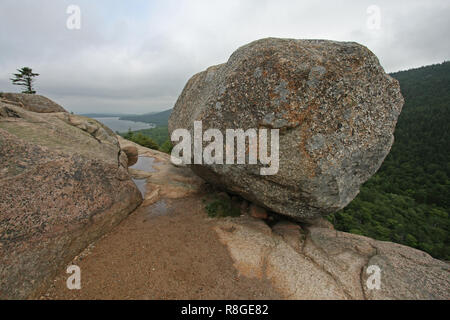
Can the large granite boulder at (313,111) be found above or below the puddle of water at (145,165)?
above

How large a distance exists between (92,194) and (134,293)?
317 cm

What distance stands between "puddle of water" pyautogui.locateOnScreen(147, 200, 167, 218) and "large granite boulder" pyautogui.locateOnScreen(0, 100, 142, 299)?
573mm

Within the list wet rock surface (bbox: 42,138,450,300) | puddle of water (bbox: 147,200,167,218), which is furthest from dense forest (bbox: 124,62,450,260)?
puddle of water (bbox: 147,200,167,218)

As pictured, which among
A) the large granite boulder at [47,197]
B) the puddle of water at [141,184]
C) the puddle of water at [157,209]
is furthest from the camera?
the puddle of water at [141,184]

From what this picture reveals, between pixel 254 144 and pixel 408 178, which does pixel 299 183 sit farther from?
pixel 408 178

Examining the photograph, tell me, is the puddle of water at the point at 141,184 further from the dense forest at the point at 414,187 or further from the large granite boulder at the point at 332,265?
the dense forest at the point at 414,187

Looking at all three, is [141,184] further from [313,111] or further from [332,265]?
[332,265]

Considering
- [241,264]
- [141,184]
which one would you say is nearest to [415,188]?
[241,264]

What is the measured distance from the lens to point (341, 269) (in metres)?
4.58

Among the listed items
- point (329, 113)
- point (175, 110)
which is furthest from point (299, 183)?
point (175, 110)

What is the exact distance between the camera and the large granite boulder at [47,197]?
391cm

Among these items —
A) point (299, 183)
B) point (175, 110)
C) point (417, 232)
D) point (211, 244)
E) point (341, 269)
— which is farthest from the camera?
point (417, 232)

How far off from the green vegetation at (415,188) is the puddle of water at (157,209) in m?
13.8

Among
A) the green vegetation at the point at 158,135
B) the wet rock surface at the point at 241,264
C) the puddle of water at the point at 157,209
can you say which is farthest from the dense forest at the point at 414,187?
the green vegetation at the point at 158,135
